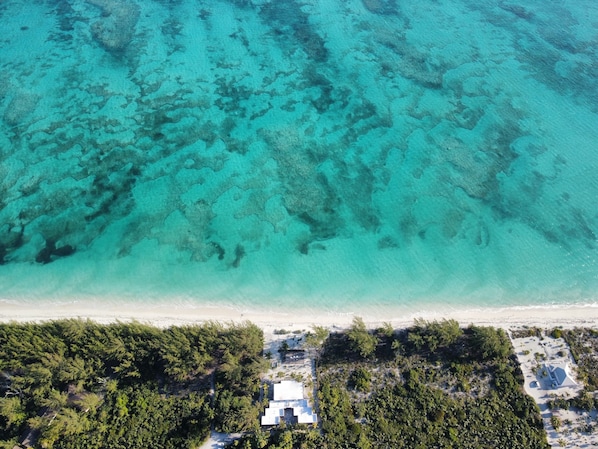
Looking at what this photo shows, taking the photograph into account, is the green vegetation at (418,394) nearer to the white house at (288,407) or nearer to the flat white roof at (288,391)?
the white house at (288,407)

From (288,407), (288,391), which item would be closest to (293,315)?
(288,391)

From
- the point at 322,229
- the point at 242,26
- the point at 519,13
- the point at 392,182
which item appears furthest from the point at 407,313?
the point at 519,13

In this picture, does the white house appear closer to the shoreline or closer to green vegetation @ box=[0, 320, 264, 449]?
green vegetation @ box=[0, 320, 264, 449]

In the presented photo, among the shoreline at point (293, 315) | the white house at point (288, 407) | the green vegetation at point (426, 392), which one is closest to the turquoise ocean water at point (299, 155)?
the shoreline at point (293, 315)

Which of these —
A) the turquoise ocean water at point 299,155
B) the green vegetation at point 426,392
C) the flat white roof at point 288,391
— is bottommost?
the green vegetation at point 426,392

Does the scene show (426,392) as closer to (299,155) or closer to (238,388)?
(238,388)

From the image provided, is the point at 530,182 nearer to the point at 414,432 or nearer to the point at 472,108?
the point at 472,108
